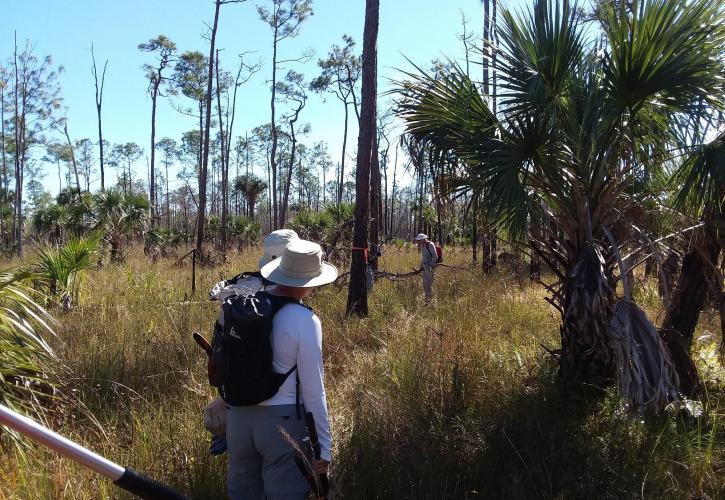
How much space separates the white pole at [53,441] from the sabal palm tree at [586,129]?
3512mm

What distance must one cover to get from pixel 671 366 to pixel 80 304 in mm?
8414

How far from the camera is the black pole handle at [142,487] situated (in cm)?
148

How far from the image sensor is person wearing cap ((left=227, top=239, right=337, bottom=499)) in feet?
8.27

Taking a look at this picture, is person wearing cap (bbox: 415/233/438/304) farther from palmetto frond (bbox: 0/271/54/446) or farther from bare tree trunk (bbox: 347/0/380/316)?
palmetto frond (bbox: 0/271/54/446)

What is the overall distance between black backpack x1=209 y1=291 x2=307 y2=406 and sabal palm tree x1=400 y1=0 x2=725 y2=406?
2.62 m

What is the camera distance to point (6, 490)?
3.31 meters

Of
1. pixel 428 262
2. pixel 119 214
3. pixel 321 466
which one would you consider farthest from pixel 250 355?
pixel 119 214

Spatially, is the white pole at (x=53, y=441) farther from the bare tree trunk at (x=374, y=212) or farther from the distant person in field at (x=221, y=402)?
the bare tree trunk at (x=374, y=212)

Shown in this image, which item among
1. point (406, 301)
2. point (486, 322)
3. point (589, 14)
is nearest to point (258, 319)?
point (589, 14)

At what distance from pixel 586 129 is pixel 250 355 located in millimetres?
3283

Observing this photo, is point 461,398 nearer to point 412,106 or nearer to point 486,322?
point 486,322

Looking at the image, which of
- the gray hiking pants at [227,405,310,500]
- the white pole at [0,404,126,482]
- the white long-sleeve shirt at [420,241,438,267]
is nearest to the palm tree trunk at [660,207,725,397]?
the gray hiking pants at [227,405,310,500]

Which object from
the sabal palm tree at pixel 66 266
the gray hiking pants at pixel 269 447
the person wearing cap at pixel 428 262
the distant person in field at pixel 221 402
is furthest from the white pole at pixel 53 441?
the person wearing cap at pixel 428 262

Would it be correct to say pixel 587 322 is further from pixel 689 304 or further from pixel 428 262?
pixel 428 262
